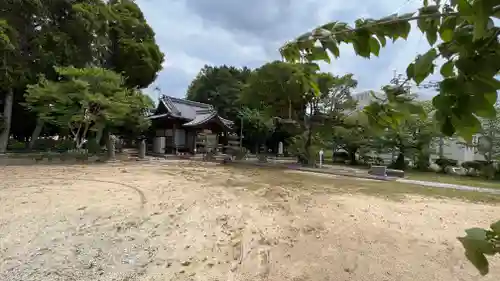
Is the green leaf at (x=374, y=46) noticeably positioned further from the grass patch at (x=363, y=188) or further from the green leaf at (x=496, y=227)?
the grass patch at (x=363, y=188)

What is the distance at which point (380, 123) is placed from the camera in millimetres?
923

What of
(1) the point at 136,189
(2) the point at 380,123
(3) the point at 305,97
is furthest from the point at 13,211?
(3) the point at 305,97

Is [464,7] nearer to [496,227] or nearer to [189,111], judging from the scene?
[496,227]

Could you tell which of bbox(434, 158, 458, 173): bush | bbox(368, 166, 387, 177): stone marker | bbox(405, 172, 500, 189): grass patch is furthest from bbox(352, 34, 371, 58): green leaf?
bbox(434, 158, 458, 173): bush

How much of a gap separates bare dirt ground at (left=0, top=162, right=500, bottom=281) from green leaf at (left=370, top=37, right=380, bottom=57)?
10.8 feet

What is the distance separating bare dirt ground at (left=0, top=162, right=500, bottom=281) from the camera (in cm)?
384

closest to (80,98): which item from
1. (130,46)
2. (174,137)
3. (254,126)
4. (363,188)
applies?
(130,46)

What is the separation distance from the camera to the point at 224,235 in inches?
187

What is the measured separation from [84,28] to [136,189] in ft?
34.1

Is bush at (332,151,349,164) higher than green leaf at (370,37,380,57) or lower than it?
lower

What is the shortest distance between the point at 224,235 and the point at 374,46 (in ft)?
14.0

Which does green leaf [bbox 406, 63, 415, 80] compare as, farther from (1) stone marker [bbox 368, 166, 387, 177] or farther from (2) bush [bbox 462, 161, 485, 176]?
(2) bush [bbox 462, 161, 485, 176]

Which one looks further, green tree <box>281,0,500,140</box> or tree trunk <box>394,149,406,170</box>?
tree trunk <box>394,149,406,170</box>

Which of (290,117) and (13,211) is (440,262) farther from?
(290,117)
